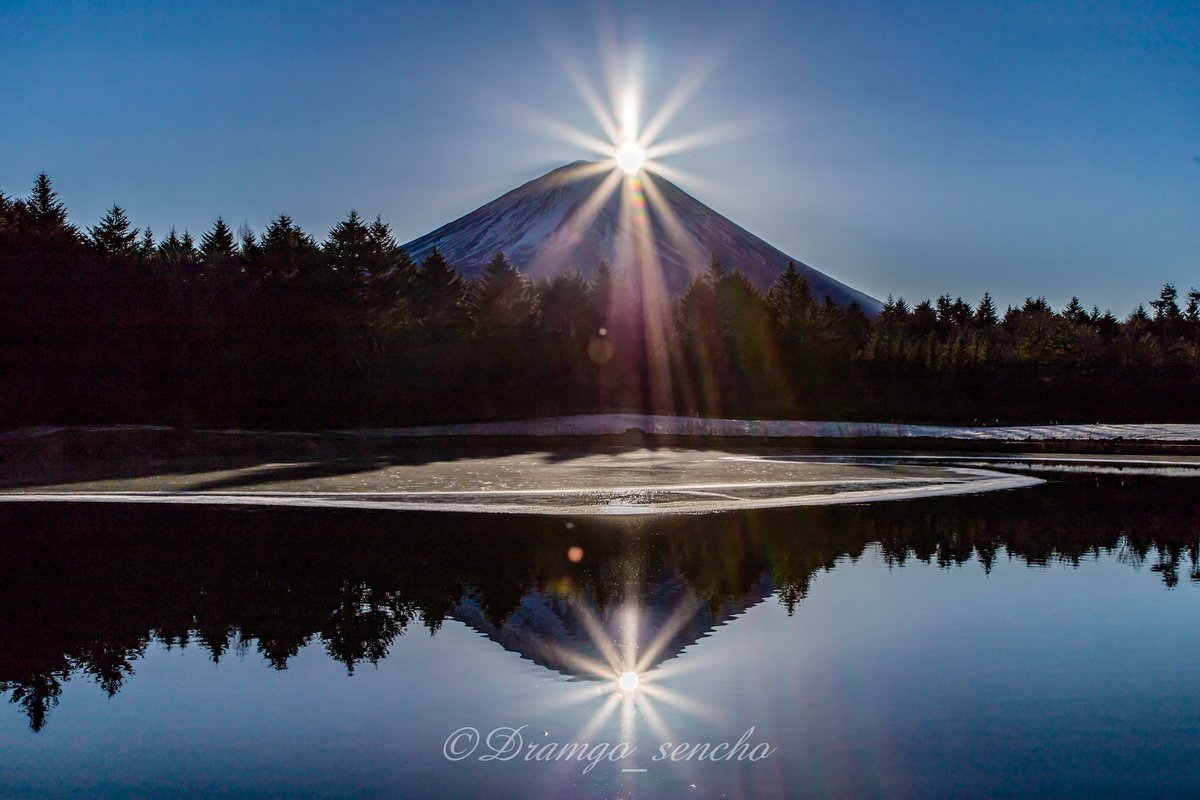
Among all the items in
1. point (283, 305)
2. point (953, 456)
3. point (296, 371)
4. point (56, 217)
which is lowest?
point (953, 456)

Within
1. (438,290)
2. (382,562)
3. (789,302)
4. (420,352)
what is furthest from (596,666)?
(789,302)

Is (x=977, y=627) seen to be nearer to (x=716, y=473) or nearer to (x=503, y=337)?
(x=716, y=473)

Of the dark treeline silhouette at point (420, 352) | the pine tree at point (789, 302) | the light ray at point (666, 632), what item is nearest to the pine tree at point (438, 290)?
the dark treeline silhouette at point (420, 352)

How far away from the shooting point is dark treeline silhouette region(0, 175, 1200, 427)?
4481cm

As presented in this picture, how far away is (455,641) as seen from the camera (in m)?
7.89

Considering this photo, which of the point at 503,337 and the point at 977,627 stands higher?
the point at 503,337

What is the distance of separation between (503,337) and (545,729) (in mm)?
45873

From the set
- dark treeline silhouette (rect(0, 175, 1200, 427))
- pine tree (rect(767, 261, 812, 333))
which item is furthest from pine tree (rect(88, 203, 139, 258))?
pine tree (rect(767, 261, 812, 333))

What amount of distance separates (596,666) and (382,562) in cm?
489

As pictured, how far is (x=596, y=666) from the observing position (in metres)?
7.22

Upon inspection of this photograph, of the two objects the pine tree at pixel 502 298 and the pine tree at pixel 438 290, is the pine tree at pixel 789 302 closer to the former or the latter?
the pine tree at pixel 502 298

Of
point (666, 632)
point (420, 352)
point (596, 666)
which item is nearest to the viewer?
point (596, 666)

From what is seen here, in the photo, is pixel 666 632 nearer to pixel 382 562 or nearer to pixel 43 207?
pixel 382 562

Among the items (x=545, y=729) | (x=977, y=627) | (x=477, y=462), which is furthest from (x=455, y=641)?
(x=477, y=462)
